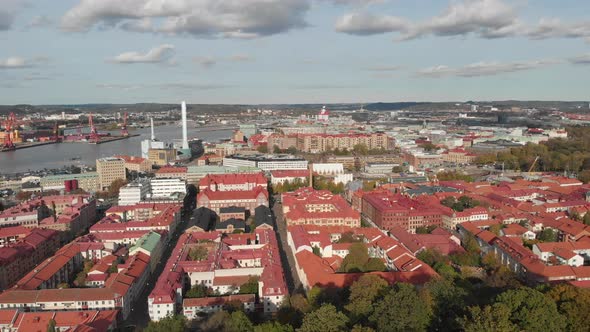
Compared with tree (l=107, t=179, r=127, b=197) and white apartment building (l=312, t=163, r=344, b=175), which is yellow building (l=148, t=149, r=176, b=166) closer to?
tree (l=107, t=179, r=127, b=197)

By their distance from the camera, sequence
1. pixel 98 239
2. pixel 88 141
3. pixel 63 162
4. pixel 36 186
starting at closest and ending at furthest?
pixel 98 239 < pixel 36 186 < pixel 63 162 < pixel 88 141

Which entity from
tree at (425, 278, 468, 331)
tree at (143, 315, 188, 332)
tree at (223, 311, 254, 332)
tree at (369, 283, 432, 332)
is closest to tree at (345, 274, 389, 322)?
tree at (369, 283, 432, 332)

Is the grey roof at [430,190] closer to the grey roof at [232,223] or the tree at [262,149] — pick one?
the grey roof at [232,223]

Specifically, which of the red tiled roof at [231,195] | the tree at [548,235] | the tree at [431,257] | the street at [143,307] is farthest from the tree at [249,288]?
the tree at [548,235]

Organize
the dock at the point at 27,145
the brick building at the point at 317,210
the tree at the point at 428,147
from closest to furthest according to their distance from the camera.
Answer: the brick building at the point at 317,210, the tree at the point at 428,147, the dock at the point at 27,145

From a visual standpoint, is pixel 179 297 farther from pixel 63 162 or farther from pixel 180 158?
pixel 63 162

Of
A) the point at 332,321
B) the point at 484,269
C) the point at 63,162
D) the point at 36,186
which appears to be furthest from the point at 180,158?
the point at 332,321

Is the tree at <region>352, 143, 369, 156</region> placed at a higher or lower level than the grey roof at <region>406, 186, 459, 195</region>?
higher
